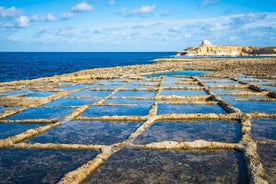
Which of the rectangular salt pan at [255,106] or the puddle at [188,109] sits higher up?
the rectangular salt pan at [255,106]

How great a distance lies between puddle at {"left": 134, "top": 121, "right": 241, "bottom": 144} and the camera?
20.9 ft

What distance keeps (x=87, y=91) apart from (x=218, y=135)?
30.5ft

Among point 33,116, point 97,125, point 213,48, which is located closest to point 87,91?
point 33,116

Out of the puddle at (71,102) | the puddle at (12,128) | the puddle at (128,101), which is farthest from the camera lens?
the puddle at (71,102)

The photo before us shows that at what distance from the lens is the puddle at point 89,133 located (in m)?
6.48

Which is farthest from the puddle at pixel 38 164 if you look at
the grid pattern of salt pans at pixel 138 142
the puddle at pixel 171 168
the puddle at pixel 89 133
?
the puddle at pixel 89 133

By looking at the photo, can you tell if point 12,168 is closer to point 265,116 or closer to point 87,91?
point 265,116

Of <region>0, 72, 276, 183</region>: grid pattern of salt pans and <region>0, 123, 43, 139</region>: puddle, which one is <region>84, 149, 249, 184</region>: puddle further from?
<region>0, 123, 43, 139</region>: puddle

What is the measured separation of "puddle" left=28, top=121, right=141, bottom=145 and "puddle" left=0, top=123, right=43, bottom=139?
2.63 ft

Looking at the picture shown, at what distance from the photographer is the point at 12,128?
7707mm

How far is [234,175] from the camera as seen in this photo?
14.7 ft

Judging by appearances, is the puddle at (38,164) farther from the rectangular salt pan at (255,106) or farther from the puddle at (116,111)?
the rectangular salt pan at (255,106)

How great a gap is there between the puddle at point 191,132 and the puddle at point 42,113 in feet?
11.1

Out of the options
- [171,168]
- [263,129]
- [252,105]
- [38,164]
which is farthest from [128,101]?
[171,168]
